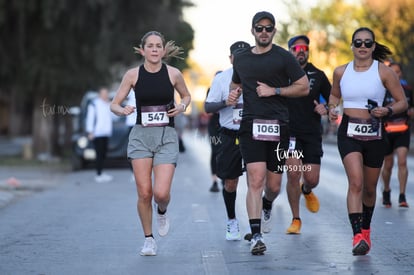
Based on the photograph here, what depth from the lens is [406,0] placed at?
33.8m

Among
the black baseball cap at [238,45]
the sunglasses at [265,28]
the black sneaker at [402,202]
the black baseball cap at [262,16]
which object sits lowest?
the black sneaker at [402,202]

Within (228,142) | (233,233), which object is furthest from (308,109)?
(233,233)

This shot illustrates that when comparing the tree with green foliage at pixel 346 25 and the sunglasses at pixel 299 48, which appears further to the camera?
the tree with green foliage at pixel 346 25

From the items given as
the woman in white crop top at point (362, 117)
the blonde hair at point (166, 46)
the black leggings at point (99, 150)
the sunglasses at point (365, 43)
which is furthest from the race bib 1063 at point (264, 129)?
the black leggings at point (99, 150)

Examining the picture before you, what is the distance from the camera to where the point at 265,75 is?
774cm

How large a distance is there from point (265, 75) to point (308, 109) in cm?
167

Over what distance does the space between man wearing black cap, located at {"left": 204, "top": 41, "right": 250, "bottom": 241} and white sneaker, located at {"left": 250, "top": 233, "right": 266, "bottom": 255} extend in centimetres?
111

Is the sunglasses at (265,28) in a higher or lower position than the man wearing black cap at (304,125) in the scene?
higher

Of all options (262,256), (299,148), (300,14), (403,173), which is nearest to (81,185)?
(403,173)

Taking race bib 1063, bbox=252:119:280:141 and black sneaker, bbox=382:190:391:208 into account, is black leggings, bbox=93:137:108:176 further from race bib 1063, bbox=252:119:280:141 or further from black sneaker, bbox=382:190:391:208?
race bib 1063, bbox=252:119:280:141

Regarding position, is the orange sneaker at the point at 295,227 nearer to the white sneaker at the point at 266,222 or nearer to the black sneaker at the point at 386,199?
the white sneaker at the point at 266,222

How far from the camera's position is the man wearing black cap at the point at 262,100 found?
772 centimetres

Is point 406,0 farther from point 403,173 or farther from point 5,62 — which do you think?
point 403,173

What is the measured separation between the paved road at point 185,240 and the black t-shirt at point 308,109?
3.64 feet
